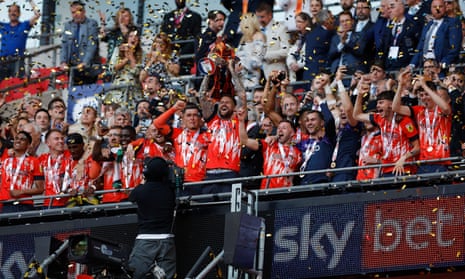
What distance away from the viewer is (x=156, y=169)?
14.3 m

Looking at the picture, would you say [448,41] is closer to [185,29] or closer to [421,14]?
[421,14]

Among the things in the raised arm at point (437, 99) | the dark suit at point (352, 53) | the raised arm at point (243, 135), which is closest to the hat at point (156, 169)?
the raised arm at point (243, 135)

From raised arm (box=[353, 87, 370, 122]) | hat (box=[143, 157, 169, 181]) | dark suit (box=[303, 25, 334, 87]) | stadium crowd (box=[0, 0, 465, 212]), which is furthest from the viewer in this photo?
dark suit (box=[303, 25, 334, 87])

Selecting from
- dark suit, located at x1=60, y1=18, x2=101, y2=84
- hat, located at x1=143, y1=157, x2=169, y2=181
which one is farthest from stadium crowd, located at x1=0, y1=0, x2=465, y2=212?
dark suit, located at x1=60, y1=18, x2=101, y2=84

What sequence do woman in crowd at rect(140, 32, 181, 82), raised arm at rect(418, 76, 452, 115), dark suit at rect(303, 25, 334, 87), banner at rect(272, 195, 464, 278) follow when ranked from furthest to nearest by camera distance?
woman in crowd at rect(140, 32, 181, 82), dark suit at rect(303, 25, 334, 87), raised arm at rect(418, 76, 452, 115), banner at rect(272, 195, 464, 278)

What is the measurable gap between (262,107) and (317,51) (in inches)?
58.1

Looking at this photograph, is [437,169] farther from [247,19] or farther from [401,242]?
[247,19]

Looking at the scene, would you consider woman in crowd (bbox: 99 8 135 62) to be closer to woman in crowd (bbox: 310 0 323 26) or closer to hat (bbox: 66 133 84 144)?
woman in crowd (bbox: 310 0 323 26)

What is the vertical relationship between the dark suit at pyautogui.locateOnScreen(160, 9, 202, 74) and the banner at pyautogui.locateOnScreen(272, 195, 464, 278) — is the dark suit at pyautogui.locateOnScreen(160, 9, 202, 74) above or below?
above

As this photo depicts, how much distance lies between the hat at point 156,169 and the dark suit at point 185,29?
5.00 meters

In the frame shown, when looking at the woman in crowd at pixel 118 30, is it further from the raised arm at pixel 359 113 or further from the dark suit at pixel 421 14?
the raised arm at pixel 359 113

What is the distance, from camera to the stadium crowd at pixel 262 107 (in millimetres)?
14734

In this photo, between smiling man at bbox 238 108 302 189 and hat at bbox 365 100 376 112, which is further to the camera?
hat at bbox 365 100 376 112

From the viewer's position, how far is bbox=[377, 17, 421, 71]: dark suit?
1678 centimetres
